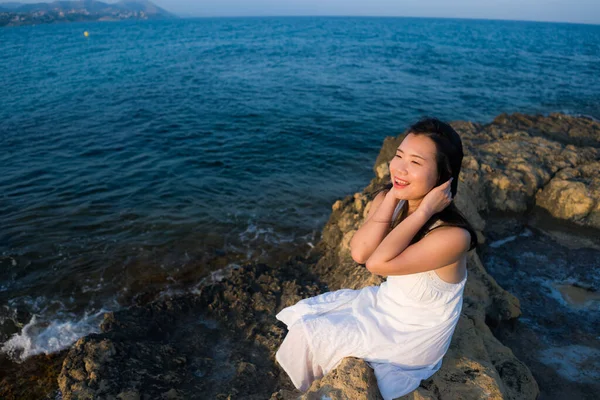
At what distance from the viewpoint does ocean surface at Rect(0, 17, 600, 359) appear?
852 cm

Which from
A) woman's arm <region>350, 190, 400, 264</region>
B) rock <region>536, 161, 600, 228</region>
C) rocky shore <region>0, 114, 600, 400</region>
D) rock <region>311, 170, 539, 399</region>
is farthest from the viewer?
rock <region>536, 161, 600, 228</region>

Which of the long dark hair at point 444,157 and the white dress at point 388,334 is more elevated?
the long dark hair at point 444,157

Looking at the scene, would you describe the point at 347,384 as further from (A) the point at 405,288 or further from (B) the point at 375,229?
(B) the point at 375,229

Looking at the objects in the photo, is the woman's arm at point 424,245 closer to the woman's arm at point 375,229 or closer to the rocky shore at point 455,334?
the woman's arm at point 375,229

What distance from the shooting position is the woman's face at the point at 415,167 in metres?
2.89

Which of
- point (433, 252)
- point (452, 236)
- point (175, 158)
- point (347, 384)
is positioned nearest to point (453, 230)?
point (452, 236)

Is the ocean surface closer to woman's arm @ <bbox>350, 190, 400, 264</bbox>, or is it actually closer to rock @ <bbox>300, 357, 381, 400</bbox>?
rock @ <bbox>300, 357, 381, 400</bbox>

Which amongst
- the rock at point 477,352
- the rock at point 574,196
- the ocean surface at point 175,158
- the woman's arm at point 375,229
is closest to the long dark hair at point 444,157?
the woman's arm at point 375,229

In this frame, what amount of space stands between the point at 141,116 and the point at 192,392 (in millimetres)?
17411

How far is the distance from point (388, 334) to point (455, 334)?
1299 millimetres

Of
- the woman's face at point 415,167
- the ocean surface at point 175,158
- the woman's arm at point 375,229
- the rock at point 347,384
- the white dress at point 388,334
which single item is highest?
the woman's face at point 415,167

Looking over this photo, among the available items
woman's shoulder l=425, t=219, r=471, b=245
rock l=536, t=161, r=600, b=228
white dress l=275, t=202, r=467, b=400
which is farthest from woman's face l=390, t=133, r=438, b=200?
rock l=536, t=161, r=600, b=228

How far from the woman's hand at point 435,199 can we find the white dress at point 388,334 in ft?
1.74

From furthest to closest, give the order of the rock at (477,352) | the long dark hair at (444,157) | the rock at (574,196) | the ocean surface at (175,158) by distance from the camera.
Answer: the rock at (574,196)
the ocean surface at (175,158)
the rock at (477,352)
the long dark hair at (444,157)
